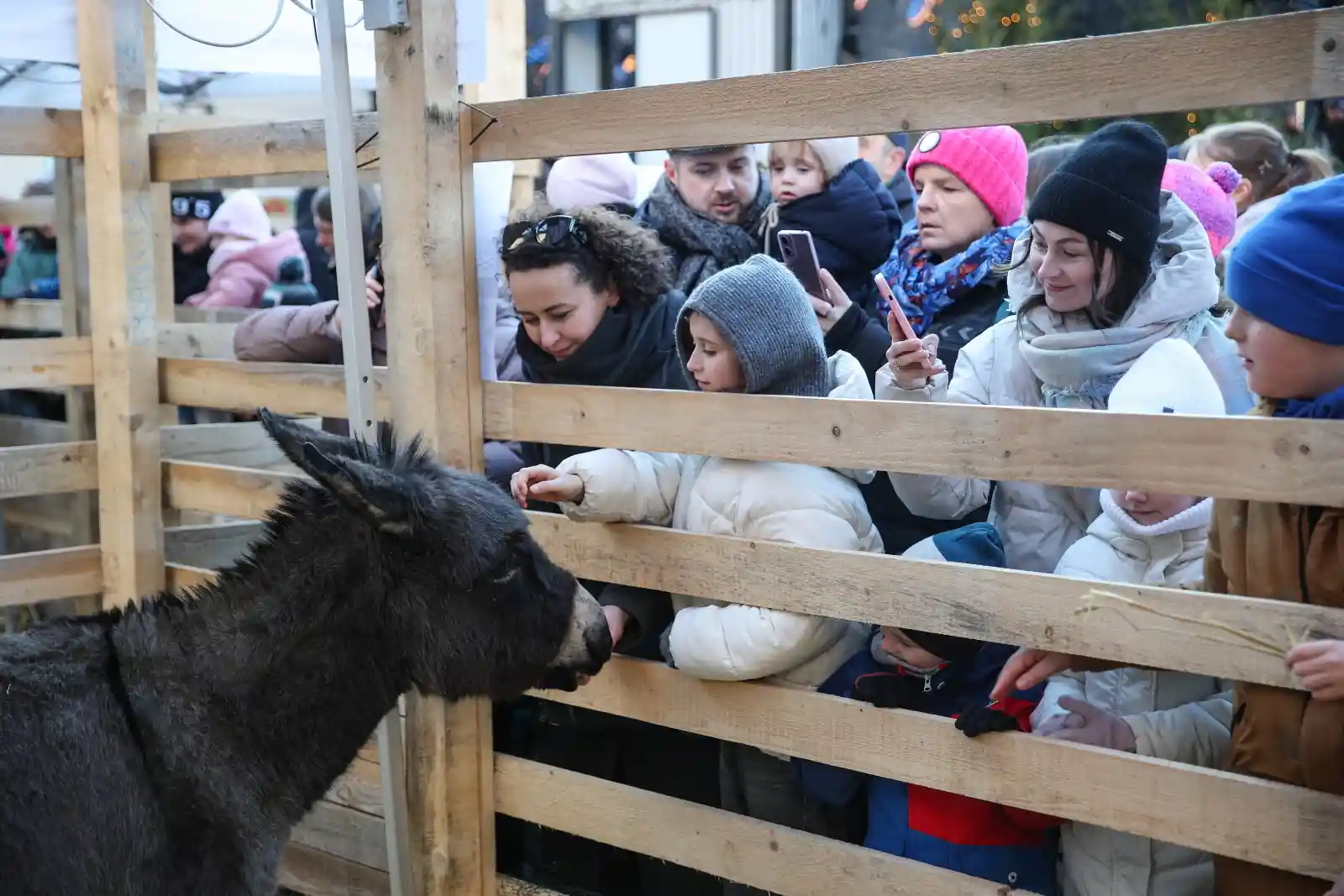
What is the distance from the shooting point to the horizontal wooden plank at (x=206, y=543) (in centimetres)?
511

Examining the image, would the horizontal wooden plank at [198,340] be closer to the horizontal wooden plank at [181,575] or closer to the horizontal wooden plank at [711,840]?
the horizontal wooden plank at [181,575]

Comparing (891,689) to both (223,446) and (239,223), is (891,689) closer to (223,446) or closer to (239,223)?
(223,446)

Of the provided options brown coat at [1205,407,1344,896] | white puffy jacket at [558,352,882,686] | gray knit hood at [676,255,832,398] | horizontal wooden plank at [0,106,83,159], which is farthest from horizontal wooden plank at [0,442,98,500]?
brown coat at [1205,407,1344,896]

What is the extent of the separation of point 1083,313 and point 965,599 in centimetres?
82

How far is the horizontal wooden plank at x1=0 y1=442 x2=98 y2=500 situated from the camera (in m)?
4.81

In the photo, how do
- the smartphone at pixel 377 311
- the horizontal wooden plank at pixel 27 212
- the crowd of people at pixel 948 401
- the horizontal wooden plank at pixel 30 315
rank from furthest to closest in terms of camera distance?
the horizontal wooden plank at pixel 27 212, the horizontal wooden plank at pixel 30 315, the smartphone at pixel 377 311, the crowd of people at pixel 948 401

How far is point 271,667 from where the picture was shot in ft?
8.95

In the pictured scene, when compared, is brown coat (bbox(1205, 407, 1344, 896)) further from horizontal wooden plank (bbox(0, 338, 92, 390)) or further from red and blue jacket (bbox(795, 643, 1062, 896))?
horizontal wooden plank (bbox(0, 338, 92, 390))

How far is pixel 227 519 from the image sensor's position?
248 inches

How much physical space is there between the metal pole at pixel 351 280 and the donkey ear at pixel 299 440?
397 millimetres

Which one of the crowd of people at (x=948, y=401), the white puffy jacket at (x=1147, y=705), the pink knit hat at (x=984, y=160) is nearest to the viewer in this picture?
the crowd of people at (x=948, y=401)

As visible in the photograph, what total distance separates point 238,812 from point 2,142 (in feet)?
10.6

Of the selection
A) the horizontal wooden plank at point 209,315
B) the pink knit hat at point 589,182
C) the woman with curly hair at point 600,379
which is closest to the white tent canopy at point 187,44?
the pink knit hat at point 589,182

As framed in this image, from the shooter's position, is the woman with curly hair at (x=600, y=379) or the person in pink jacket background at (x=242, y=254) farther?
the person in pink jacket background at (x=242, y=254)
